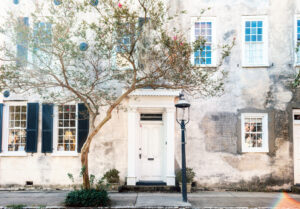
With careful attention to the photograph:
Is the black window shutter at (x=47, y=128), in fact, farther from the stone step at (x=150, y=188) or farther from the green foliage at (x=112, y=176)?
the stone step at (x=150, y=188)

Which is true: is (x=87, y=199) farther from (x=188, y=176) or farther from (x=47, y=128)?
(x=47, y=128)

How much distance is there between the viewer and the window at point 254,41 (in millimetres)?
11539

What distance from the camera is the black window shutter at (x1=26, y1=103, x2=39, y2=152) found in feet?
36.7

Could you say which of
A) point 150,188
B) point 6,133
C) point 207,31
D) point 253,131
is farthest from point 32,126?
point 253,131

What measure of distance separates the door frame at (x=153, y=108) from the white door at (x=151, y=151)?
0.30m

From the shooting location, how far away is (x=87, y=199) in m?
8.39

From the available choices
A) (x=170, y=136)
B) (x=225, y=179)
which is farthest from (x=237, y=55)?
(x=225, y=179)

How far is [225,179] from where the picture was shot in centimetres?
1108

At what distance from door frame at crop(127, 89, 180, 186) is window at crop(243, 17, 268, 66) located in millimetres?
3351

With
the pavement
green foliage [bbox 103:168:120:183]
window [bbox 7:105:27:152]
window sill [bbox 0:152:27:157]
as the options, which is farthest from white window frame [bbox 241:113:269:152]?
window [bbox 7:105:27:152]

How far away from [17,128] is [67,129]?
1.96m

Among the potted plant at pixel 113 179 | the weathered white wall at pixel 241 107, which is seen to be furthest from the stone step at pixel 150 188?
the weathered white wall at pixel 241 107

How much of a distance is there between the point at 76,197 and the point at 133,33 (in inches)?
200

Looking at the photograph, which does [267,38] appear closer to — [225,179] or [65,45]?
[225,179]
